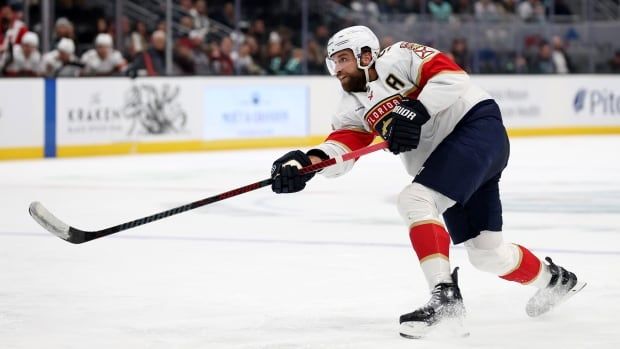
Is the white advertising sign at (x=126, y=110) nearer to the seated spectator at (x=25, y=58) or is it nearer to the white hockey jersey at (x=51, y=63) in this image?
the white hockey jersey at (x=51, y=63)

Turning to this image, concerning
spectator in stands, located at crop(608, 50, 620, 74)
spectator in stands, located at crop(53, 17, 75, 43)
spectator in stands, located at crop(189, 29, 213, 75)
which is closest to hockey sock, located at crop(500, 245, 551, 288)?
spectator in stands, located at crop(53, 17, 75, 43)

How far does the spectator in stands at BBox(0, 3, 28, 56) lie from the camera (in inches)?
442

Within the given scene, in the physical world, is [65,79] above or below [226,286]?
above

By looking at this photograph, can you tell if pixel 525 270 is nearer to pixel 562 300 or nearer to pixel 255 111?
pixel 562 300

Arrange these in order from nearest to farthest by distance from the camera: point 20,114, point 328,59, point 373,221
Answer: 1. point 328,59
2. point 373,221
3. point 20,114

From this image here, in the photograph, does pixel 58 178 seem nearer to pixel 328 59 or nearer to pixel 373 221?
pixel 373 221

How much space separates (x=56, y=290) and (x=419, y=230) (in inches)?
62.4

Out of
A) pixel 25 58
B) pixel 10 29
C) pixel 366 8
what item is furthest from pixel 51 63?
pixel 366 8

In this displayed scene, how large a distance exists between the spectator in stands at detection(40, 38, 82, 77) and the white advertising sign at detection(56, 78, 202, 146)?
0.12 metres

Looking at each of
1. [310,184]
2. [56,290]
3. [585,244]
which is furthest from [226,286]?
[310,184]

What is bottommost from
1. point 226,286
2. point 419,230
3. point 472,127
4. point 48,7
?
point 226,286

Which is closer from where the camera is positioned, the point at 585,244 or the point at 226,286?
the point at 226,286

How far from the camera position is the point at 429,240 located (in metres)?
3.78

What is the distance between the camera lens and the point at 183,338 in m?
3.77
